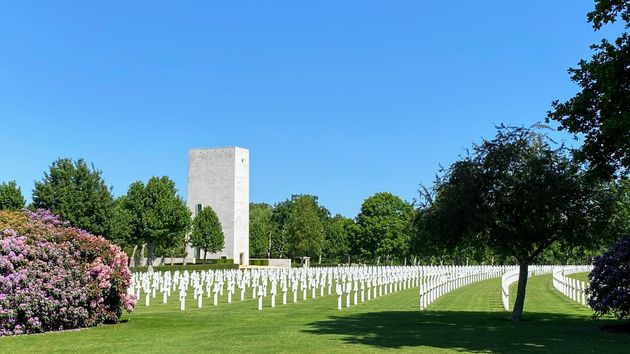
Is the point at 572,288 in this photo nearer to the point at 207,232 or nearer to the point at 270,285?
the point at 270,285

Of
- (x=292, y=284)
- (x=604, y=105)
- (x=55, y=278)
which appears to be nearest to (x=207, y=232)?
(x=292, y=284)

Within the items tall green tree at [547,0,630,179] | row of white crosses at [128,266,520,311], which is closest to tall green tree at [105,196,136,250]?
row of white crosses at [128,266,520,311]

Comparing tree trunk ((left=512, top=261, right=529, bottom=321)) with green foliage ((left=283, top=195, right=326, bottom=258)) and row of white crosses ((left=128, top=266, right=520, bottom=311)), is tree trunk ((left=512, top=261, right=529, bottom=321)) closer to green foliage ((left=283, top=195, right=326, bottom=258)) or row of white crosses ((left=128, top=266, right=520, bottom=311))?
row of white crosses ((left=128, top=266, right=520, bottom=311))

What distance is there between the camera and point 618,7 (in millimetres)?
16578

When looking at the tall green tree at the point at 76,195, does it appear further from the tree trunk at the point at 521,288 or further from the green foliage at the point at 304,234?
the green foliage at the point at 304,234

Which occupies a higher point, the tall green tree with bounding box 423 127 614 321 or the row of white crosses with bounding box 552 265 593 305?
the tall green tree with bounding box 423 127 614 321

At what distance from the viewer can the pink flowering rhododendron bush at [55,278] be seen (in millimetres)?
18031

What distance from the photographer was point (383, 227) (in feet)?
355

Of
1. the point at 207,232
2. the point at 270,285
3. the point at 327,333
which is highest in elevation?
the point at 207,232

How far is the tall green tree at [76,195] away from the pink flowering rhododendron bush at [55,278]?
3337 centimetres

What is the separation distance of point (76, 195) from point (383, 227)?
6219 centimetres

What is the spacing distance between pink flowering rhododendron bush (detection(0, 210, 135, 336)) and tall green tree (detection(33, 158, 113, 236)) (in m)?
33.4

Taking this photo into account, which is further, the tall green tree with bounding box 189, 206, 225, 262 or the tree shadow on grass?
the tall green tree with bounding box 189, 206, 225, 262

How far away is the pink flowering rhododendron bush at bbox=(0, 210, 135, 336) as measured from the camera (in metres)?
18.0
